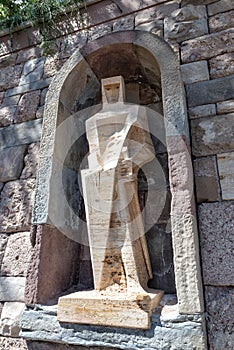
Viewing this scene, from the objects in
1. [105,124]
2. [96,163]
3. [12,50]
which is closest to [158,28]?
[105,124]

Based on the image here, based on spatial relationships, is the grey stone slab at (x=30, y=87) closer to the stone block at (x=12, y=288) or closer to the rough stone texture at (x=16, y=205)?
the rough stone texture at (x=16, y=205)

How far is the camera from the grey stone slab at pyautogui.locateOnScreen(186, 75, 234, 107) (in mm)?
1830

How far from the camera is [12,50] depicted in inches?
113

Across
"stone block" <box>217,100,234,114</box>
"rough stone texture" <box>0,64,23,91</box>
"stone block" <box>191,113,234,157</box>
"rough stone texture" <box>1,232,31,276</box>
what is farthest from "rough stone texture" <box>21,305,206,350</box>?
"rough stone texture" <box>0,64,23,91</box>

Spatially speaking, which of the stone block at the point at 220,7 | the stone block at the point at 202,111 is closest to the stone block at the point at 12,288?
the stone block at the point at 202,111

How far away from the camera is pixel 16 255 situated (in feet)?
6.42

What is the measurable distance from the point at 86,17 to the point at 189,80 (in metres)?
1.24

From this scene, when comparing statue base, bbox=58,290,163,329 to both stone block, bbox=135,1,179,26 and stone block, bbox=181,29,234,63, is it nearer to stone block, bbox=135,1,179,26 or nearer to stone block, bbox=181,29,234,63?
stone block, bbox=181,29,234,63

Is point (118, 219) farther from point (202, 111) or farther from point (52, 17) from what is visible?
point (52, 17)

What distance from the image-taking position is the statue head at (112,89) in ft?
6.56

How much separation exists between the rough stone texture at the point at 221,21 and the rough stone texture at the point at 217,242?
129 cm

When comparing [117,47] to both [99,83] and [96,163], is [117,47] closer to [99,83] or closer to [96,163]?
[99,83]

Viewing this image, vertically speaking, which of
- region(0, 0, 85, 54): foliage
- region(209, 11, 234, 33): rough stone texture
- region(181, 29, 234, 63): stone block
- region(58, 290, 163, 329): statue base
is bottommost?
region(58, 290, 163, 329): statue base

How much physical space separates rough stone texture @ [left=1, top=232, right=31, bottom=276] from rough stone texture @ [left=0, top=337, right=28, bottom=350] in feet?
1.22
